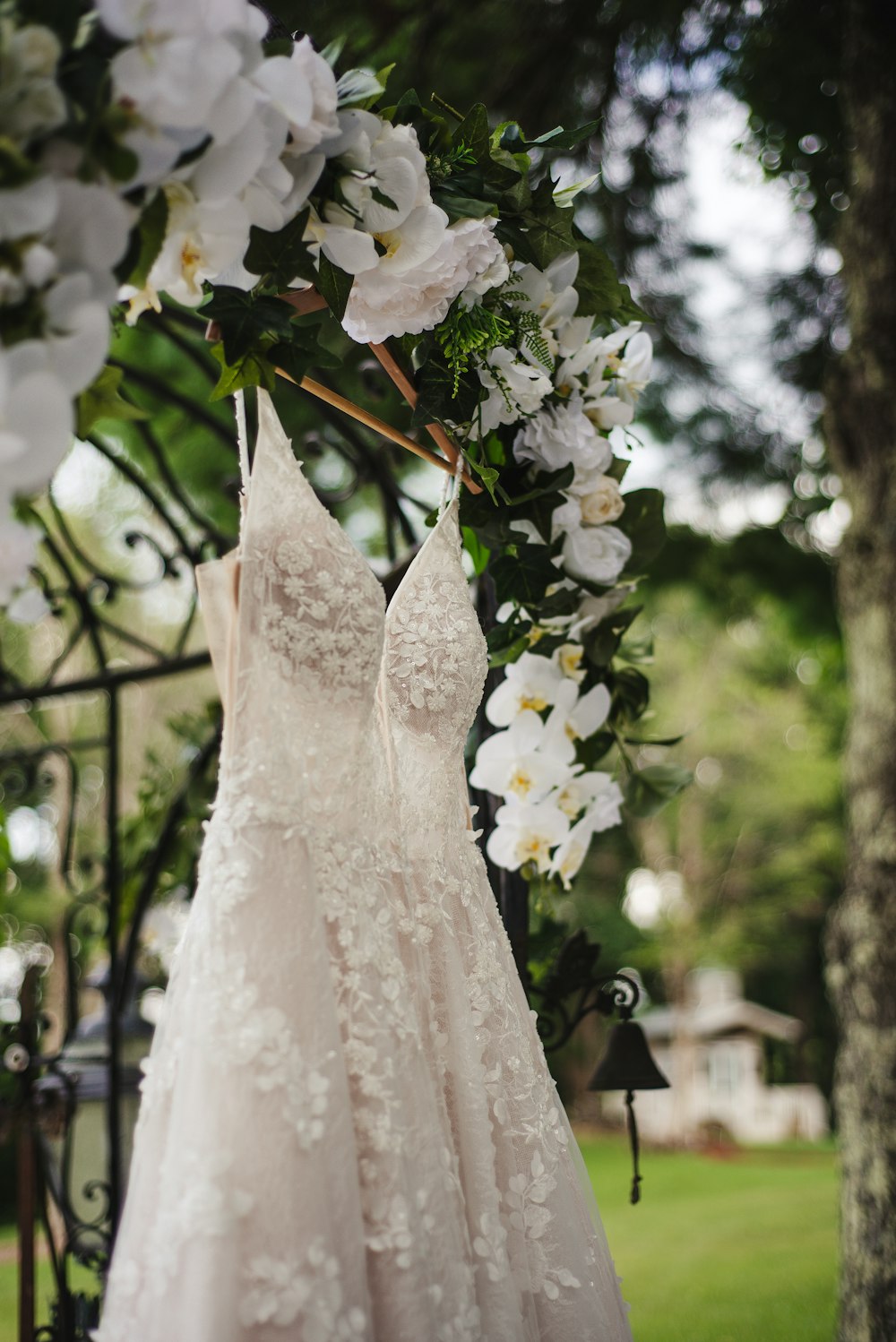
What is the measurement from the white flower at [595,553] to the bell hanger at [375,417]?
18 cm

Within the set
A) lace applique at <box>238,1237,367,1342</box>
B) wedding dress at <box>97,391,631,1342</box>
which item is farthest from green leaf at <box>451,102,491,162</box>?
lace applique at <box>238,1237,367,1342</box>

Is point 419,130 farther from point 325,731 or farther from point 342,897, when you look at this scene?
point 342,897

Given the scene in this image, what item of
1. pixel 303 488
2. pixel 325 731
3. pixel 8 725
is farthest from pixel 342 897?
pixel 8 725

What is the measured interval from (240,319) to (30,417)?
424 mm

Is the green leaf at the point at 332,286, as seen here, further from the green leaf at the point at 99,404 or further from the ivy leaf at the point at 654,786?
the ivy leaf at the point at 654,786

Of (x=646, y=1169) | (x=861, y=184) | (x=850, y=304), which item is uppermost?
(x=861, y=184)

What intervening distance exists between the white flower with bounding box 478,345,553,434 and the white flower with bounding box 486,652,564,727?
433 mm

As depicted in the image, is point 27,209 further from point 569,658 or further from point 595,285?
point 569,658

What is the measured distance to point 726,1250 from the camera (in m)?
6.93

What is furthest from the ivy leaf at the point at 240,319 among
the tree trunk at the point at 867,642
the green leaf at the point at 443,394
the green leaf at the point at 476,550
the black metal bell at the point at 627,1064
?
the tree trunk at the point at 867,642

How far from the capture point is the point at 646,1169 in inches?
461

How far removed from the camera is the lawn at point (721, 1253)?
514 centimetres

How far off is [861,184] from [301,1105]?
4.06 meters

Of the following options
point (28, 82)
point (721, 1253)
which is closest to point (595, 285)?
point (28, 82)
